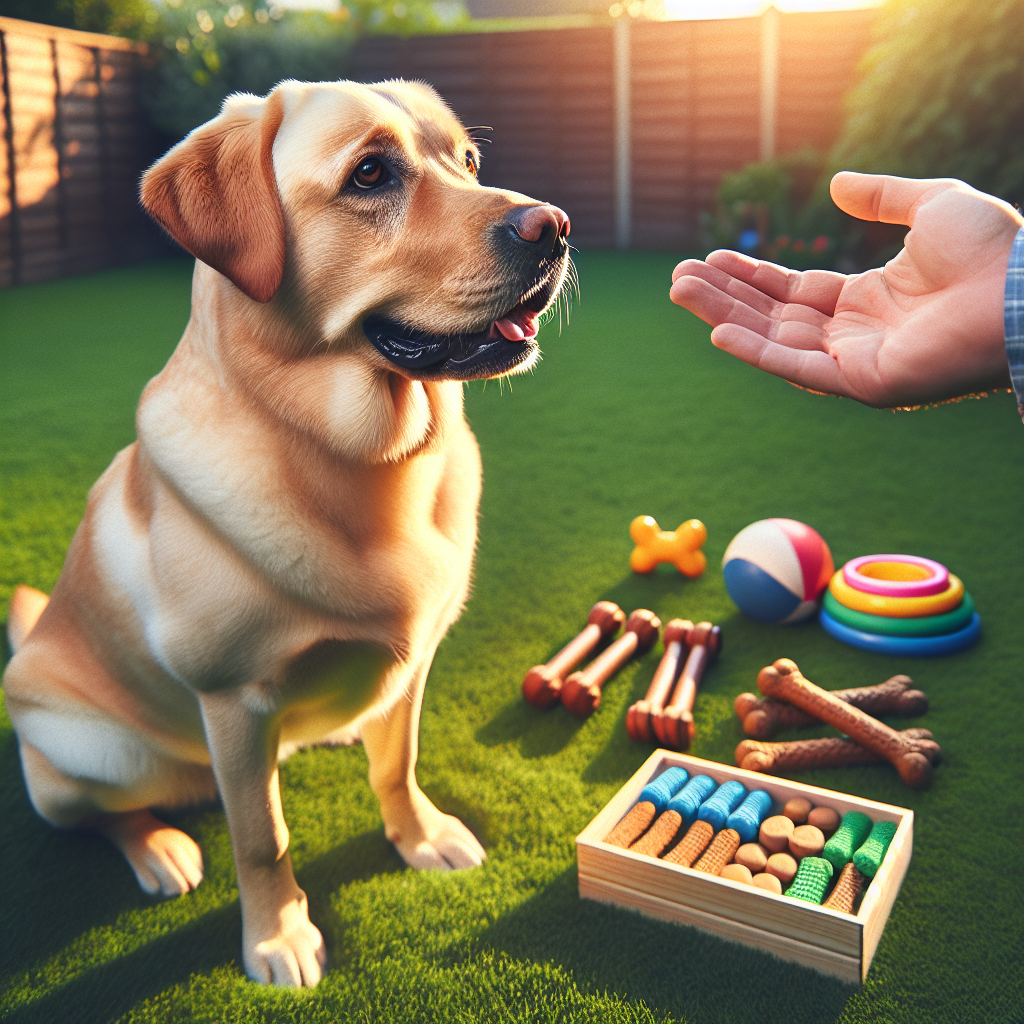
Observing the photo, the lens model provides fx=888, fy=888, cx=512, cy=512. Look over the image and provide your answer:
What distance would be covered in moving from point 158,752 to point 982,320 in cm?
179

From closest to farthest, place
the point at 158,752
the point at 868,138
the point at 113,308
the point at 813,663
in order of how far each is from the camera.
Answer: the point at 158,752 → the point at 813,663 → the point at 868,138 → the point at 113,308

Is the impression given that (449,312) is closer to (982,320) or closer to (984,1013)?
(982,320)

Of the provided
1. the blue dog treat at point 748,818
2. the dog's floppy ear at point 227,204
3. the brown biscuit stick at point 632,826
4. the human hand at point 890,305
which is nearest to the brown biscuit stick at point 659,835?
the brown biscuit stick at point 632,826

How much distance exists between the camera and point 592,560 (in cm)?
345

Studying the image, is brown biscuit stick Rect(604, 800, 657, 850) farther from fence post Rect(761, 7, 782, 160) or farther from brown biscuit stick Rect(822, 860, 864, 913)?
fence post Rect(761, 7, 782, 160)

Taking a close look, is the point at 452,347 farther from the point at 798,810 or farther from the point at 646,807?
the point at 798,810

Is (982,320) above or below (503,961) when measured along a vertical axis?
above

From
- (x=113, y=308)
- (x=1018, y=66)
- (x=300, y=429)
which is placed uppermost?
(x=1018, y=66)

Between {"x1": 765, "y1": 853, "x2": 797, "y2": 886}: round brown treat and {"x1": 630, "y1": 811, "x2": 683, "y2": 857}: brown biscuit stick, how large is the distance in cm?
20

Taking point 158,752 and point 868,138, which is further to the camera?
point 868,138

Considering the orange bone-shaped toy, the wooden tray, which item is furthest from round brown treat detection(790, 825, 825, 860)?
the orange bone-shaped toy

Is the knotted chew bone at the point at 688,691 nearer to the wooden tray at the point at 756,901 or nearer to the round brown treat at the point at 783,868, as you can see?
the wooden tray at the point at 756,901

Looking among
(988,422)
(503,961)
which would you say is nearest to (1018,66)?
(988,422)

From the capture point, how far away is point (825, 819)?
1.95 metres
